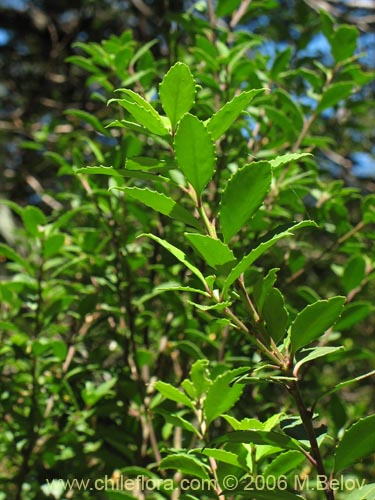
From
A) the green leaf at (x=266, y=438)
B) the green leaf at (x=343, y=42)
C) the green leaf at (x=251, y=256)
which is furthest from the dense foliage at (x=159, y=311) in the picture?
the green leaf at (x=251, y=256)

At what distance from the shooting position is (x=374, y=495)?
67 centimetres

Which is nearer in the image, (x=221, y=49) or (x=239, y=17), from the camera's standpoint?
(x=221, y=49)

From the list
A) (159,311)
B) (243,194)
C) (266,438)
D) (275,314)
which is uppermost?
(243,194)

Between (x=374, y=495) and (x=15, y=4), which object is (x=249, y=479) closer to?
(x=374, y=495)

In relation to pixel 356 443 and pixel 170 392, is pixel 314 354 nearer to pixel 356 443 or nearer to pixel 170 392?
pixel 356 443

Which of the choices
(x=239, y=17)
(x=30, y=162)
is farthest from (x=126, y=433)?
(x=30, y=162)

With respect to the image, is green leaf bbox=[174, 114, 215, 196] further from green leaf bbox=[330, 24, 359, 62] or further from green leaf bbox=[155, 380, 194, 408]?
green leaf bbox=[330, 24, 359, 62]

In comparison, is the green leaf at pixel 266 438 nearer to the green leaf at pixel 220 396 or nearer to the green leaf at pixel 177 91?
the green leaf at pixel 220 396

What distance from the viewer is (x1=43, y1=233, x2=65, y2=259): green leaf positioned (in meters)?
1.22

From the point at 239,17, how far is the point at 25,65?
9.25ft

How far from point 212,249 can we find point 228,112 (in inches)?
6.5

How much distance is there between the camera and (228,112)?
28.1 inches

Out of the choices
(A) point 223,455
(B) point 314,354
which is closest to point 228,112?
(B) point 314,354

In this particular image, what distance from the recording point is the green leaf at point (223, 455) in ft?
2.37
